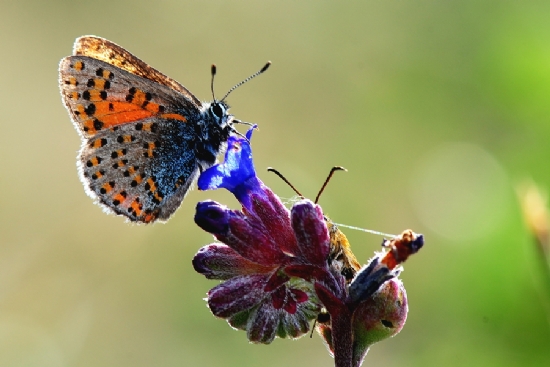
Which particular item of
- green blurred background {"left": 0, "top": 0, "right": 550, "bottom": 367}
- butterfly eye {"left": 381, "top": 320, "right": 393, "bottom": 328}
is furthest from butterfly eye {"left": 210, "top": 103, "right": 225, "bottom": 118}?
green blurred background {"left": 0, "top": 0, "right": 550, "bottom": 367}

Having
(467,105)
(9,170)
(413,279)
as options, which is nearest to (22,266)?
(9,170)

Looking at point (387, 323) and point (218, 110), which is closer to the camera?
point (387, 323)

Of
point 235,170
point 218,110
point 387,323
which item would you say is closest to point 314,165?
point 218,110

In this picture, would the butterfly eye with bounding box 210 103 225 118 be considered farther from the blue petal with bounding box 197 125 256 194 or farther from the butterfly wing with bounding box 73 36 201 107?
the blue petal with bounding box 197 125 256 194

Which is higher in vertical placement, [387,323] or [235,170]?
[235,170]

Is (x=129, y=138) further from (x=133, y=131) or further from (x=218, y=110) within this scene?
(x=218, y=110)

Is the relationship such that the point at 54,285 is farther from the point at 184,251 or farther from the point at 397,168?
the point at 397,168
